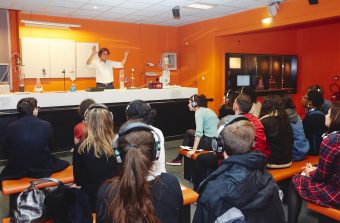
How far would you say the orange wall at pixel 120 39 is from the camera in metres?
7.43

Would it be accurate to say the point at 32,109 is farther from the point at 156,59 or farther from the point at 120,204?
the point at 156,59

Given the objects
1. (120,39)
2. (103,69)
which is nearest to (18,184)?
(103,69)

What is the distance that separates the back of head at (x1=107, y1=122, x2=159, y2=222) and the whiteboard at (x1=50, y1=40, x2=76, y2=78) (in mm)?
6691

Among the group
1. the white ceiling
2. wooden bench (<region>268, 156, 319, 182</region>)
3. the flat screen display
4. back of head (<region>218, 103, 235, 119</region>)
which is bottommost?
wooden bench (<region>268, 156, 319, 182</region>)

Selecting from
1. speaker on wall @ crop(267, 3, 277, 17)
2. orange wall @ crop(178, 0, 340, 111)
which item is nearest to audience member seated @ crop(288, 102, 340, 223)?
orange wall @ crop(178, 0, 340, 111)

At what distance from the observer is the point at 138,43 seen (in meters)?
8.62

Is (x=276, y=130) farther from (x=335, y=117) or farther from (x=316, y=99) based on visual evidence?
(x=316, y=99)

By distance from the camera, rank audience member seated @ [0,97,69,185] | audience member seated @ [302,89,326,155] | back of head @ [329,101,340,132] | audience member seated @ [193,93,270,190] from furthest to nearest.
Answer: audience member seated @ [302,89,326,155], audience member seated @ [193,93,270,190], audience member seated @ [0,97,69,185], back of head @ [329,101,340,132]

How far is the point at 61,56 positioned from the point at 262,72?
533cm

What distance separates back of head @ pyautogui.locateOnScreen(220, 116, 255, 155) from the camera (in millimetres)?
1753

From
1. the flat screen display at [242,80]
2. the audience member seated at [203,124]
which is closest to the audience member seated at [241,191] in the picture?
the audience member seated at [203,124]

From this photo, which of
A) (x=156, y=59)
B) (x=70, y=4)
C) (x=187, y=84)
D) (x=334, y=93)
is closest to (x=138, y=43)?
(x=156, y=59)

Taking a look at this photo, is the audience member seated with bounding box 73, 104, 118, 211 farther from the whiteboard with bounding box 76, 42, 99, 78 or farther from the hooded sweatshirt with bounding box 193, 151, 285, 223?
the whiteboard with bounding box 76, 42, 99, 78

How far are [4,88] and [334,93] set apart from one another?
7629 millimetres
